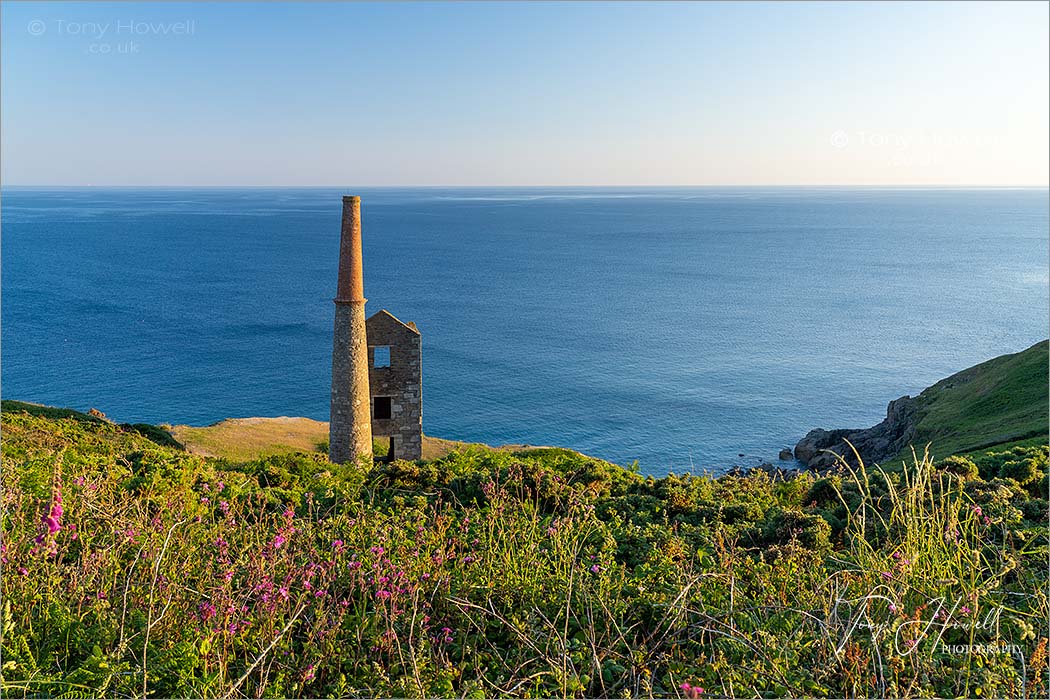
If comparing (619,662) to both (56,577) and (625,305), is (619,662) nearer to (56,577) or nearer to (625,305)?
(56,577)

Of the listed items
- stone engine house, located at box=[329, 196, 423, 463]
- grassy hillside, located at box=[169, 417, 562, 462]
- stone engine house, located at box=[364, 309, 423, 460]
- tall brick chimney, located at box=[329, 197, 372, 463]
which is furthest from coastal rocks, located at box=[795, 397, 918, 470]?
tall brick chimney, located at box=[329, 197, 372, 463]

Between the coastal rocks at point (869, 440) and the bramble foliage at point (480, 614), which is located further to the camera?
the coastal rocks at point (869, 440)

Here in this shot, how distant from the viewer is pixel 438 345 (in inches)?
3408

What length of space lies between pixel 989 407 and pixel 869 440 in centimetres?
1139

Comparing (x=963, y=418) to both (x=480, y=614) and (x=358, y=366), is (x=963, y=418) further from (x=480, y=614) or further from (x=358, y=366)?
(x=480, y=614)

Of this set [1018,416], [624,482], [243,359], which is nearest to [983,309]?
[1018,416]

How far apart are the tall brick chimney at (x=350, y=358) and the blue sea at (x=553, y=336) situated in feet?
104

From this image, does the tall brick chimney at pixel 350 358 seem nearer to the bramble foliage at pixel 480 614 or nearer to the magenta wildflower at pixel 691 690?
the bramble foliage at pixel 480 614

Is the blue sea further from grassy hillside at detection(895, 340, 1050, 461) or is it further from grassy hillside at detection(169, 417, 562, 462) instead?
grassy hillside at detection(169, 417, 562, 462)

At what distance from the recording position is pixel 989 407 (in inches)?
1610

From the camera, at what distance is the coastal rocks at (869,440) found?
155ft

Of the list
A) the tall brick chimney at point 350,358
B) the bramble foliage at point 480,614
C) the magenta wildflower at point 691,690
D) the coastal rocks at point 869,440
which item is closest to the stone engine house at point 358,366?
the tall brick chimney at point 350,358

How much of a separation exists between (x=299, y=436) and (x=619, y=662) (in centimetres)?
4407
